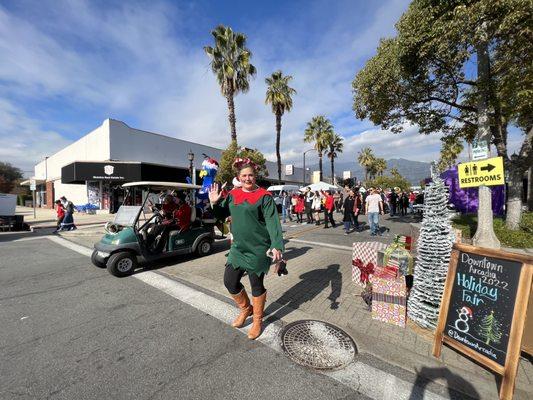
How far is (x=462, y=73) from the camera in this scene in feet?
26.8

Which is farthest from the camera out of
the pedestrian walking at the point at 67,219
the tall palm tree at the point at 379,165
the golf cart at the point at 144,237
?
the tall palm tree at the point at 379,165

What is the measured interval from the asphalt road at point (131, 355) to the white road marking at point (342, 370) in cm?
10

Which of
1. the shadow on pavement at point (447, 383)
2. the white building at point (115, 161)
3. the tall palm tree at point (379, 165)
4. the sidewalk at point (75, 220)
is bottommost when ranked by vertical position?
the shadow on pavement at point (447, 383)

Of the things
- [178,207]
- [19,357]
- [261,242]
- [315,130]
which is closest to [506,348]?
[261,242]

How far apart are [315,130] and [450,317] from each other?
3168 cm

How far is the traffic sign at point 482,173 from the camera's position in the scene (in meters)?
3.58

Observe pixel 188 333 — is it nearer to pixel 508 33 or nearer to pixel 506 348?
pixel 506 348

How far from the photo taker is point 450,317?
2.70 metres

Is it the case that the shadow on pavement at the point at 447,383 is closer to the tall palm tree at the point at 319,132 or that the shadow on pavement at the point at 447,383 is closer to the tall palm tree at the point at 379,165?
the tall palm tree at the point at 319,132

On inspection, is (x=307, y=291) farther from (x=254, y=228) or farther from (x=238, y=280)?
(x=254, y=228)

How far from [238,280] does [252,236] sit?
60 cm

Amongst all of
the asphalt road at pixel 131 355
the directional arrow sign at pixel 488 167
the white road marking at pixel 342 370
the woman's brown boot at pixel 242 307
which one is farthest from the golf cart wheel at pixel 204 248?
the directional arrow sign at pixel 488 167

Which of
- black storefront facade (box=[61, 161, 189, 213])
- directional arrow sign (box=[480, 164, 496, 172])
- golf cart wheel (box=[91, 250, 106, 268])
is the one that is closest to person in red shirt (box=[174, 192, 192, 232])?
golf cart wheel (box=[91, 250, 106, 268])

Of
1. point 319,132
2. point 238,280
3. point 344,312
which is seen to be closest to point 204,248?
point 238,280
